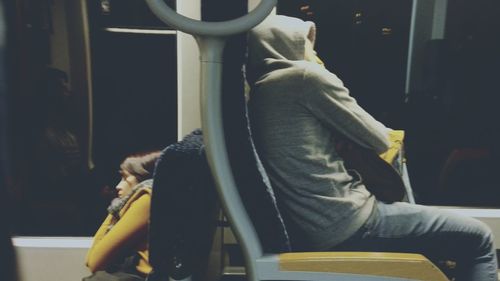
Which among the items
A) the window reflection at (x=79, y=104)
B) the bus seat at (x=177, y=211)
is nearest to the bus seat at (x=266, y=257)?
the bus seat at (x=177, y=211)

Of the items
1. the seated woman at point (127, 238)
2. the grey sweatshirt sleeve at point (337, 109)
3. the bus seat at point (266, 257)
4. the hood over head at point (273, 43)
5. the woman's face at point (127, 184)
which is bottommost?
the seated woman at point (127, 238)

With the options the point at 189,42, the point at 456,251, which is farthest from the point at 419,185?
the point at 189,42

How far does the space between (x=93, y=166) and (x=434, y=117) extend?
1.95m

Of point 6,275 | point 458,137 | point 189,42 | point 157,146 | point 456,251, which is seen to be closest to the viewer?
point 6,275

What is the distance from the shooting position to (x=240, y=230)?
118cm

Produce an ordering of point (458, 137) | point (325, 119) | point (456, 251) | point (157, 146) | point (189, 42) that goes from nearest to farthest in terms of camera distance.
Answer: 1. point (325, 119)
2. point (456, 251)
3. point (189, 42)
4. point (157, 146)
5. point (458, 137)

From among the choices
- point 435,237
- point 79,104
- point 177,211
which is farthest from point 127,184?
point 435,237

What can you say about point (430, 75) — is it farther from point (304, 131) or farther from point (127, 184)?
point (127, 184)

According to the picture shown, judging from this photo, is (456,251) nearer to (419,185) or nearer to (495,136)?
(419,185)

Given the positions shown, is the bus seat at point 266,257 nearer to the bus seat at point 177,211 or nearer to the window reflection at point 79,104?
the bus seat at point 177,211

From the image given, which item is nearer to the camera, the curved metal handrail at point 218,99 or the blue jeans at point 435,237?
the curved metal handrail at point 218,99

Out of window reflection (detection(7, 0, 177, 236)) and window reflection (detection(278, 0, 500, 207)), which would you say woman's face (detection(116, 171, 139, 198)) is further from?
window reflection (detection(278, 0, 500, 207))

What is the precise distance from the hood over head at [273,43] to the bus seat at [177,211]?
1.05 feet

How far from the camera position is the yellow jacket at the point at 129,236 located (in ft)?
5.58
